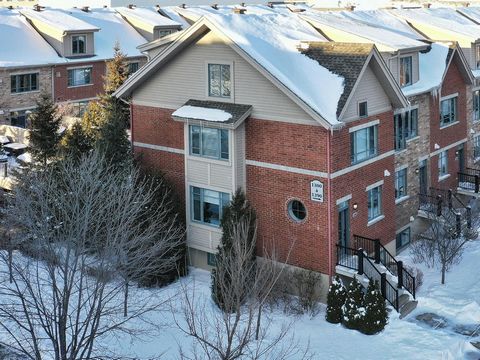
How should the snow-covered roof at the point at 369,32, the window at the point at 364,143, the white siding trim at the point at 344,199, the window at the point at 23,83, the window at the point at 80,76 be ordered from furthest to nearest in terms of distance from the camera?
the window at the point at 80,76
the window at the point at 23,83
the snow-covered roof at the point at 369,32
the window at the point at 364,143
the white siding trim at the point at 344,199

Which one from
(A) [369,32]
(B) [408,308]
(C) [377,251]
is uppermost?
(A) [369,32]

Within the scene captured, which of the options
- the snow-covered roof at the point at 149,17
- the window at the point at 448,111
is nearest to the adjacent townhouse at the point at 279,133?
the window at the point at 448,111

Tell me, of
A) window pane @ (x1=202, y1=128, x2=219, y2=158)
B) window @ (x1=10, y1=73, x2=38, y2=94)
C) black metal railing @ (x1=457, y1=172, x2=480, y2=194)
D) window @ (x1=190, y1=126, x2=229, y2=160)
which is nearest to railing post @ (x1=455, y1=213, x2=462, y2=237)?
black metal railing @ (x1=457, y1=172, x2=480, y2=194)

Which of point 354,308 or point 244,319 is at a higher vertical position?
point 354,308

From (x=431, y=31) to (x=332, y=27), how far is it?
25.8 ft

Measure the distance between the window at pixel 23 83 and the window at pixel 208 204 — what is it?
85.9ft

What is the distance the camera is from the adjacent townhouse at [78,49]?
2020 inches

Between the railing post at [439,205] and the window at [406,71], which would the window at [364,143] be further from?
the railing post at [439,205]

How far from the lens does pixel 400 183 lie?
30109 millimetres

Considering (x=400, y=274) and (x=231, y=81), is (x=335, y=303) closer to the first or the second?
(x=400, y=274)

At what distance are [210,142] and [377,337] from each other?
897 cm

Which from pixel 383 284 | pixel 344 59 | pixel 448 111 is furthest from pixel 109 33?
pixel 383 284

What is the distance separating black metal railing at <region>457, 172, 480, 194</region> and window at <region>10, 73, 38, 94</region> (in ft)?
96.6

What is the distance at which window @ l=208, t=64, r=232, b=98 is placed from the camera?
25.7 m
